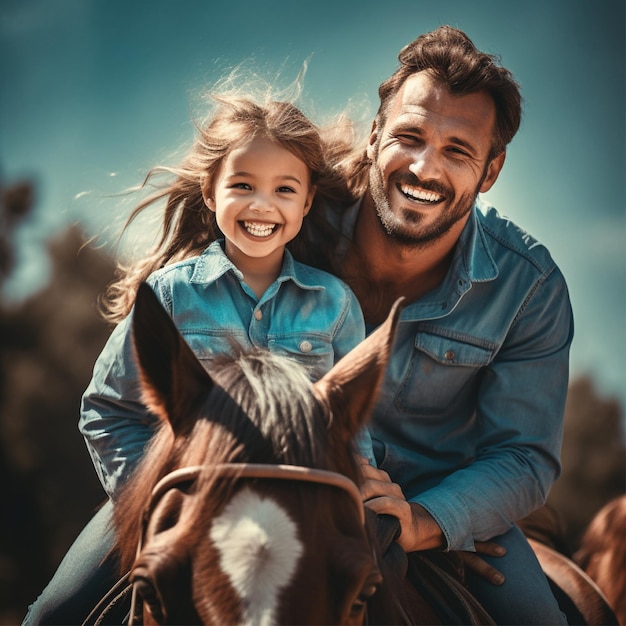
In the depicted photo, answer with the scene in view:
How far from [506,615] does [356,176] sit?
7.24 ft

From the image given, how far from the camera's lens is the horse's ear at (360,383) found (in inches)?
78.7

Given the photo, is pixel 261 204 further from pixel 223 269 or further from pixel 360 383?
pixel 360 383

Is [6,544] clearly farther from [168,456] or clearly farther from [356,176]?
[168,456]

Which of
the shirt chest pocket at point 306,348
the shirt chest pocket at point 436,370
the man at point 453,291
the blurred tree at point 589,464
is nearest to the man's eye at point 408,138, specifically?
the man at point 453,291

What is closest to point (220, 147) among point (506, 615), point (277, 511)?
point (277, 511)

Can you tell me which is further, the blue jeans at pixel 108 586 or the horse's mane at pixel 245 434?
the blue jeans at pixel 108 586

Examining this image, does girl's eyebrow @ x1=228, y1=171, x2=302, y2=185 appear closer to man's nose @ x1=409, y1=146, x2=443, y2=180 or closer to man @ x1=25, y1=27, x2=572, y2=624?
man @ x1=25, y1=27, x2=572, y2=624

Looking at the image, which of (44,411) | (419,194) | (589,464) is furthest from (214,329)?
(589,464)

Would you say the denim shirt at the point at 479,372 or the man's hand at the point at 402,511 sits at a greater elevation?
the denim shirt at the point at 479,372

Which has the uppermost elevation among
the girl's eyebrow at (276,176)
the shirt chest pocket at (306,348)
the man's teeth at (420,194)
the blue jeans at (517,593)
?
the man's teeth at (420,194)

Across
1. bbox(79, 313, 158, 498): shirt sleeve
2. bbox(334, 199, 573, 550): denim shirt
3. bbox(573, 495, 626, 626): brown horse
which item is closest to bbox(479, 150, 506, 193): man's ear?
bbox(334, 199, 573, 550): denim shirt

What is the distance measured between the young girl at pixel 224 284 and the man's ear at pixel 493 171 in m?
0.86

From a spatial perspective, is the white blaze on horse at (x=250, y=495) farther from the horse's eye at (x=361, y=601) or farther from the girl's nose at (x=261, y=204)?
the girl's nose at (x=261, y=204)

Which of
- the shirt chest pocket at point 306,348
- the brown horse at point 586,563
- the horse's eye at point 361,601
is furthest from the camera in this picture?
the brown horse at point 586,563
